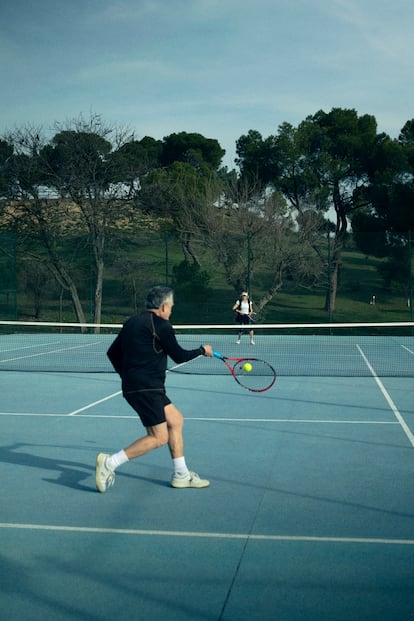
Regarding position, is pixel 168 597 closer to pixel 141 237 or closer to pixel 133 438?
pixel 133 438

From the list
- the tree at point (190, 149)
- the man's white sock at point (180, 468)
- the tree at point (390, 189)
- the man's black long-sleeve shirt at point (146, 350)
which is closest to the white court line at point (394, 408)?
the man's white sock at point (180, 468)

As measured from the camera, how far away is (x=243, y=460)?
6.55 meters

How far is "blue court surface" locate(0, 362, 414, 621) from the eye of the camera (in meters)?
3.56

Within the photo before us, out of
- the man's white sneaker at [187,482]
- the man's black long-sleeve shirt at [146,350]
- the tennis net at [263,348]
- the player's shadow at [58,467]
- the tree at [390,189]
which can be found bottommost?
the tennis net at [263,348]

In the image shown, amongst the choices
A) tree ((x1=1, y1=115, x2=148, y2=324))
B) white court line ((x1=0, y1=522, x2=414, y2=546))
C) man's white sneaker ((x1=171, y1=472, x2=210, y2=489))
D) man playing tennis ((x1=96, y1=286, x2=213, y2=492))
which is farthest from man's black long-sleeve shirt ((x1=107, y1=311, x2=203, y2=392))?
tree ((x1=1, y1=115, x2=148, y2=324))

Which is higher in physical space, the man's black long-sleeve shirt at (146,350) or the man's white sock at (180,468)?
the man's black long-sleeve shirt at (146,350)

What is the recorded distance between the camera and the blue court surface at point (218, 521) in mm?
3561

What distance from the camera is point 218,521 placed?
4.83m

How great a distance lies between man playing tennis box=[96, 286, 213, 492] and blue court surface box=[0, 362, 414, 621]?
11.9 inches

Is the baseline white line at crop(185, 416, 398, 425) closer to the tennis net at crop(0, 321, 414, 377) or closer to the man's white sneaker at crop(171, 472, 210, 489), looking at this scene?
the man's white sneaker at crop(171, 472, 210, 489)

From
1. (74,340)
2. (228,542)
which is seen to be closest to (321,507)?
(228,542)

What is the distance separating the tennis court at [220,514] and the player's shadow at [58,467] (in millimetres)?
24

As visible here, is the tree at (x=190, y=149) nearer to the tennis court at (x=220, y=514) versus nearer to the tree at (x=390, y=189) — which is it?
the tree at (x=390, y=189)

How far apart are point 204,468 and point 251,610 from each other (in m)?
2.85
